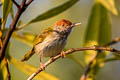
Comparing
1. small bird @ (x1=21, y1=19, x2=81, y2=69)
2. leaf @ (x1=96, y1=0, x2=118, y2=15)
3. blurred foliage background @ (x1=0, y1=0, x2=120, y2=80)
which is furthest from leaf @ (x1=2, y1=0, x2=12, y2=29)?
leaf @ (x1=96, y1=0, x2=118, y2=15)

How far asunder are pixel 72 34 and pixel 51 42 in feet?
7.73

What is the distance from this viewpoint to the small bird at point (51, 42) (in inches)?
139

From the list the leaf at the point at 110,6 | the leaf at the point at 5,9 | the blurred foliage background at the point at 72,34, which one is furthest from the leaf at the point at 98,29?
the leaf at the point at 5,9

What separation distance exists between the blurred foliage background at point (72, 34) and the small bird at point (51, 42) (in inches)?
5.0

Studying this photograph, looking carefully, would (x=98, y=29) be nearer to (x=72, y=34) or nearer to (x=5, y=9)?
(x=5, y=9)

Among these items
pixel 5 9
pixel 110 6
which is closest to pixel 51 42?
pixel 110 6

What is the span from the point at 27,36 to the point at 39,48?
354 mm

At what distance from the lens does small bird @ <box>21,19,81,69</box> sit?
3.53 meters

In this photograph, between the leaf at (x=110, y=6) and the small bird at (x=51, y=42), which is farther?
the small bird at (x=51, y=42)

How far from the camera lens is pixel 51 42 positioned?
11.9 feet

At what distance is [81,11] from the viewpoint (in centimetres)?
595

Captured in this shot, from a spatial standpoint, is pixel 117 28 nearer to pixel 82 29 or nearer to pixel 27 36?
pixel 82 29

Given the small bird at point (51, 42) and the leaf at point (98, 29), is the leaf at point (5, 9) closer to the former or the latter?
the small bird at point (51, 42)

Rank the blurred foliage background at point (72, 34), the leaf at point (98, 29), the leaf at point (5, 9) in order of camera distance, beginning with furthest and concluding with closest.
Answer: the leaf at point (98, 29) → the blurred foliage background at point (72, 34) → the leaf at point (5, 9)
